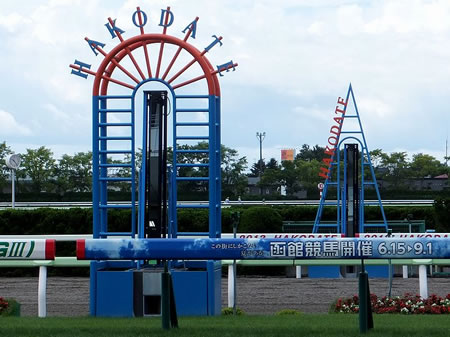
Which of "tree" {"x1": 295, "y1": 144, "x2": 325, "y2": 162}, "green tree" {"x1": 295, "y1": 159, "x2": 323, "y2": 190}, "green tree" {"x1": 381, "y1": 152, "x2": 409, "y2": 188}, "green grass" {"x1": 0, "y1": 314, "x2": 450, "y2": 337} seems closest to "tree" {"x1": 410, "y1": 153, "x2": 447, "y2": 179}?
"green tree" {"x1": 381, "y1": 152, "x2": 409, "y2": 188}

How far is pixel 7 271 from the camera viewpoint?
18188mm

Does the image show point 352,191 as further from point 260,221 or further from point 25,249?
point 25,249

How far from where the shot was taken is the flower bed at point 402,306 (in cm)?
908

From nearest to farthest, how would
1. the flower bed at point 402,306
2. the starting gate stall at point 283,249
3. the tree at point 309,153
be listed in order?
the starting gate stall at point 283,249 < the flower bed at point 402,306 < the tree at point 309,153

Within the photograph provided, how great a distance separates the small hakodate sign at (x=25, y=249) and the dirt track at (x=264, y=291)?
15.8ft

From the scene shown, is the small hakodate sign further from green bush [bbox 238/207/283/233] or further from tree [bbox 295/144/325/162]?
tree [bbox 295/144/325/162]

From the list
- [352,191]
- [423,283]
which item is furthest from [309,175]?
[423,283]

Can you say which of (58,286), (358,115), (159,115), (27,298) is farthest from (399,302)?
(358,115)

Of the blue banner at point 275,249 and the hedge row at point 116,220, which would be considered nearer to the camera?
the blue banner at point 275,249

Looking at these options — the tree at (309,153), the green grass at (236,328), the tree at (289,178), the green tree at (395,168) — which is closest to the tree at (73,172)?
the tree at (289,178)

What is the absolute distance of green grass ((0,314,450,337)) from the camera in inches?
221

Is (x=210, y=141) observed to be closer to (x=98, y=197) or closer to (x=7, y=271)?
(x=98, y=197)

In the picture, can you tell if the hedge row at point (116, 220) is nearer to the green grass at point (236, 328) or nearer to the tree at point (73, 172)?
the green grass at point (236, 328)

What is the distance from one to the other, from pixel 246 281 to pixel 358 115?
4.78 metres
